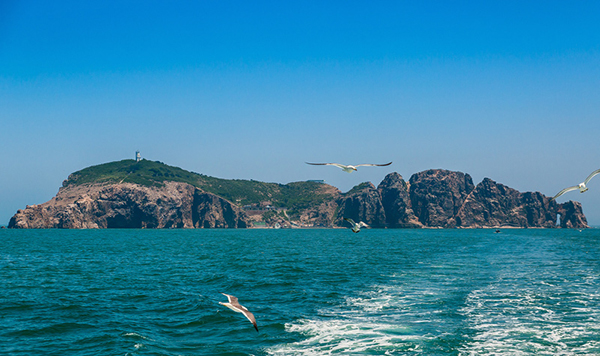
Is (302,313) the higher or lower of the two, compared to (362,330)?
higher

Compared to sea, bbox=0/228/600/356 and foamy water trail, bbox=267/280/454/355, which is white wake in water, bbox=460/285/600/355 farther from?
foamy water trail, bbox=267/280/454/355

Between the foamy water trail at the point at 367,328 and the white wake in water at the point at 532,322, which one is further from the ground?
the foamy water trail at the point at 367,328

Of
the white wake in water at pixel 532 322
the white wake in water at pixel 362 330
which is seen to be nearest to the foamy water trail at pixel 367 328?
the white wake in water at pixel 362 330

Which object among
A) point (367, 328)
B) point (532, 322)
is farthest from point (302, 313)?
point (532, 322)

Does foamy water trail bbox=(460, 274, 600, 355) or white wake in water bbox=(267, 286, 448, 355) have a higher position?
white wake in water bbox=(267, 286, 448, 355)

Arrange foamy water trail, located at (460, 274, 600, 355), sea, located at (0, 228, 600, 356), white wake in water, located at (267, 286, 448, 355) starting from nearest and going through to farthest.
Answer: white wake in water, located at (267, 286, 448, 355) → foamy water trail, located at (460, 274, 600, 355) → sea, located at (0, 228, 600, 356)

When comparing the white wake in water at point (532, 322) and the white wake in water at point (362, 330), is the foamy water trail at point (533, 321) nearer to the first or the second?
the white wake in water at point (532, 322)

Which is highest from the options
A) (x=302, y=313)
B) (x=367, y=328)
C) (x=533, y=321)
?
(x=302, y=313)

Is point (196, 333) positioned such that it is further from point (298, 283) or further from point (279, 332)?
point (298, 283)

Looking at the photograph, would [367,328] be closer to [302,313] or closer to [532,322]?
[302,313]

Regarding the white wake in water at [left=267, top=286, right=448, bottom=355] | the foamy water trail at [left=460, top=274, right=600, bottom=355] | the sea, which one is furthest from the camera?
the sea

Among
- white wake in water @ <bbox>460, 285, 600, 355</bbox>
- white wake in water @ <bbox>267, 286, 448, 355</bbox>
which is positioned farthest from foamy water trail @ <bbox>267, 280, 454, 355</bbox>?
white wake in water @ <bbox>460, 285, 600, 355</bbox>
